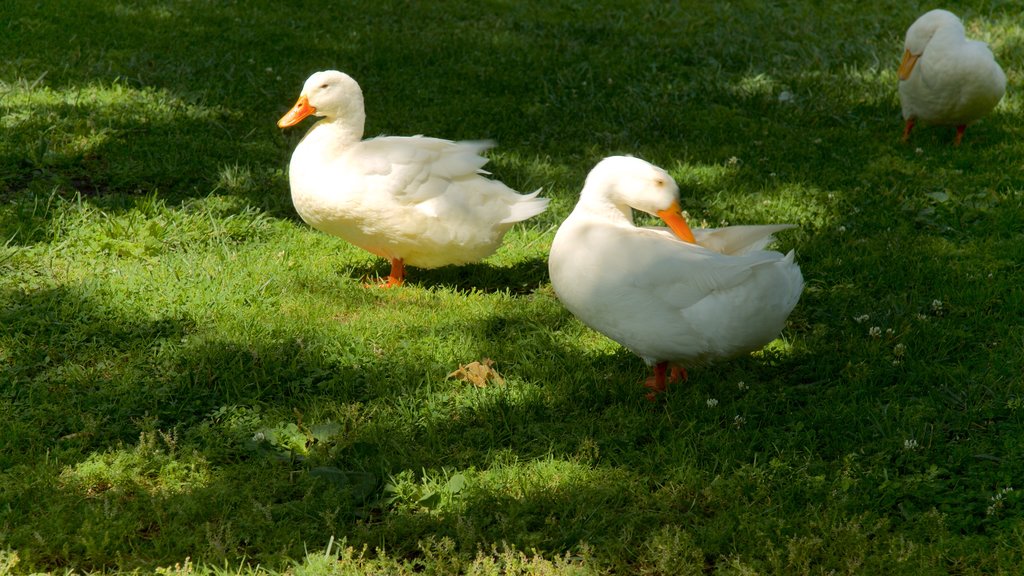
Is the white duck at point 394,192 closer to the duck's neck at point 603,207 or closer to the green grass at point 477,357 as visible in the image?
the green grass at point 477,357

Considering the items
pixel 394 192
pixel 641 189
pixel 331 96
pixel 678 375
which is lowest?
pixel 678 375

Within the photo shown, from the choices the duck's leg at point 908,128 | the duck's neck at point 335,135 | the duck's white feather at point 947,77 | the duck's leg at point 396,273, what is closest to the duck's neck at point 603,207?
the duck's leg at point 396,273

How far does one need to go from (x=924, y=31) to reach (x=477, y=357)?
16.4ft

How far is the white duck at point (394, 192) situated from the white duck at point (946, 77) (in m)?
3.58

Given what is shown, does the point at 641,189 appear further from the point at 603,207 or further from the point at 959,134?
the point at 959,134

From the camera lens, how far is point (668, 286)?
3.87 meters

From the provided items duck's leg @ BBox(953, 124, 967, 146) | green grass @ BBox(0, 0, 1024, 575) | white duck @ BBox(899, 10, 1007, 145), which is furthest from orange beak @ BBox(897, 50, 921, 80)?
Result: duck's leg @ BBox(953, 124, 967, 146)

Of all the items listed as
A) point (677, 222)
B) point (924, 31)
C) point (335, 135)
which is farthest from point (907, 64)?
point (335, 135)

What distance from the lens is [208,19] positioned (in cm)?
935

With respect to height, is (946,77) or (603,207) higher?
(603,207)

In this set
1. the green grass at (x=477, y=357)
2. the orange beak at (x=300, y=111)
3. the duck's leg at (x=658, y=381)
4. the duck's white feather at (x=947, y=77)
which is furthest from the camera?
the duck's white feather at (x=947, y=77)

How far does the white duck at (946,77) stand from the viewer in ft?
22.9

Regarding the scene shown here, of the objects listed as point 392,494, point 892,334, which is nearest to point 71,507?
point 392,494

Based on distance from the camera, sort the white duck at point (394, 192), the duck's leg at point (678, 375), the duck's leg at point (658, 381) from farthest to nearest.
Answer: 1. the white duck at point (394, 192)
2. the duck's leg at point (678, 375)
3. the duck's leg at point (658, 381)
